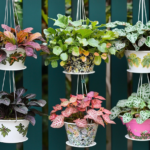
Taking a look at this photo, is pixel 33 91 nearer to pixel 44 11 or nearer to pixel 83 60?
pixel 83 60

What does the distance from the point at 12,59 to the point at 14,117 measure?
47 cm

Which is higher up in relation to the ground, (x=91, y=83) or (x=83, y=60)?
(x=83, y=60)

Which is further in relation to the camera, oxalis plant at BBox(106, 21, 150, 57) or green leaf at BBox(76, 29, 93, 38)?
oxalis plant at BBox(106, 21, 150, 57)

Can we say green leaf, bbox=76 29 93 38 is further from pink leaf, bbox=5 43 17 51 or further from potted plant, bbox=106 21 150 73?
pink leaf, bbox=5 43 17 51

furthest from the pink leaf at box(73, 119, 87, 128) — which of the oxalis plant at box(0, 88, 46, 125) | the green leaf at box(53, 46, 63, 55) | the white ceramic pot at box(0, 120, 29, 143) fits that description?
the green leaf at box(53, 46, 63, 55)

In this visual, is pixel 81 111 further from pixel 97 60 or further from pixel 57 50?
pixel 57 50

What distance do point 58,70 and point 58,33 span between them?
0.53m

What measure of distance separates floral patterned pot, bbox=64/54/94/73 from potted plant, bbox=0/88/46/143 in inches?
13.9

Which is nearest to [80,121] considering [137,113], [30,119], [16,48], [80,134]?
[80,134]

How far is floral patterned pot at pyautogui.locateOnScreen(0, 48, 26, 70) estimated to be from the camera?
202cm

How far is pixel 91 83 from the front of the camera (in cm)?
265

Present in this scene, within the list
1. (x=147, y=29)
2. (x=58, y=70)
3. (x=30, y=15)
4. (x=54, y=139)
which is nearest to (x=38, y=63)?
(x=58, y=70)

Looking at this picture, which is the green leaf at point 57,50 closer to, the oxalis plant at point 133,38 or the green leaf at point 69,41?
the green leaf at point 69,41

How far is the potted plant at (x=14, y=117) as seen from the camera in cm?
207
